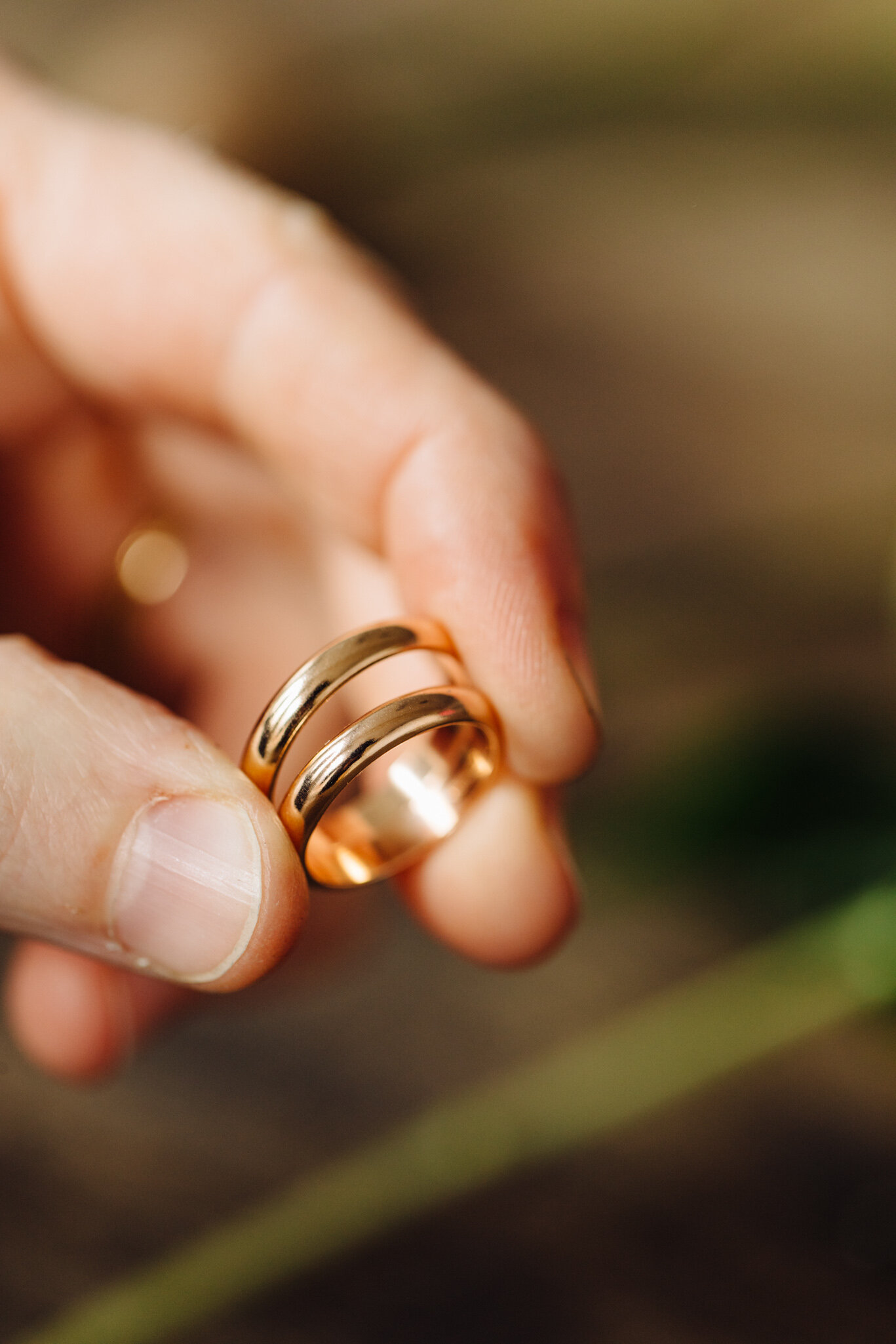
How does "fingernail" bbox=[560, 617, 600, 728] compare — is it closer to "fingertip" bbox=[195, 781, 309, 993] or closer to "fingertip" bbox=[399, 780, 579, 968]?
"fingertip" bbox=[399, 780, 579, 968]

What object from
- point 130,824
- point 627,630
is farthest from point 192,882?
point 627,630

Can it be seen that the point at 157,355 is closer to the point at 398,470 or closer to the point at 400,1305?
the point at 398,470

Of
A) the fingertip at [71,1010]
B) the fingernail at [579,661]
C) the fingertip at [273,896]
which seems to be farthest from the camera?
the fingertip at [71,1010]

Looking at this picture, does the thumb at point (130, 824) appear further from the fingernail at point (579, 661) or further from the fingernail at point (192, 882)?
the fingernail at point (579, 661)

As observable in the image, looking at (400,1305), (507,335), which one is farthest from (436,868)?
(507,335)

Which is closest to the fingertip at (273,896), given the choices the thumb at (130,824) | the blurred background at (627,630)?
the thumb at (130,824)

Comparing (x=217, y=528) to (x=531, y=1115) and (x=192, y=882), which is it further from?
(x=531, y=1115)

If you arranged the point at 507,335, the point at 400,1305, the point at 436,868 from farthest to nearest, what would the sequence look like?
the point at 507,335 → the point at 400,1305 → the point at 436,868
